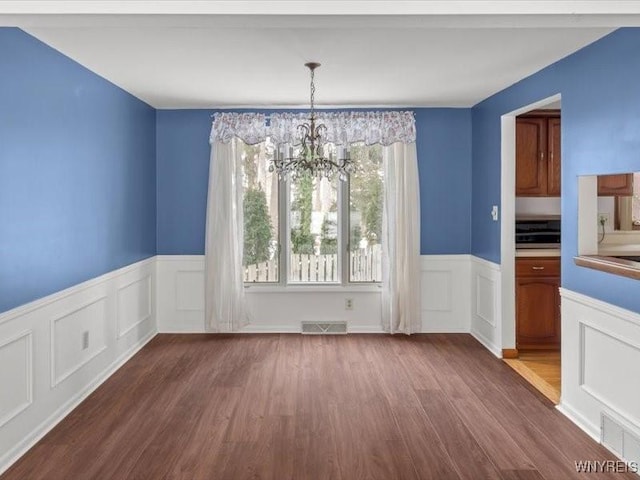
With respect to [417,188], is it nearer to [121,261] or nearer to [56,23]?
[121,261]

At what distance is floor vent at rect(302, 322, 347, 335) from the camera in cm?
603

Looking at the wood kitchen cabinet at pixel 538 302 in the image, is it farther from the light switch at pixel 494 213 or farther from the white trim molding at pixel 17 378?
the white trim molding at pixel 17 378

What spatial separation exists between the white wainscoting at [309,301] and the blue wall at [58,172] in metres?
0.95

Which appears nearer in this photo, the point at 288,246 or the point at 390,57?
the point at 390,57

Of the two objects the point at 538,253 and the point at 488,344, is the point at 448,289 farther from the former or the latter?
the point at 538,253

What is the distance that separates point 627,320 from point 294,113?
3931mm

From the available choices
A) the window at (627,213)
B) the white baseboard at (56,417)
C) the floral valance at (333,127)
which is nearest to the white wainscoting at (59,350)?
the white baseboard at (56,417)

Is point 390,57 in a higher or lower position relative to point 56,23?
higher

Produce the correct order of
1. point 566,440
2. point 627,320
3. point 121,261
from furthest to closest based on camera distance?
point 121,261 → point 566,440 → point 627,320

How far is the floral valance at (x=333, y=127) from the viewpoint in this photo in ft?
19.0

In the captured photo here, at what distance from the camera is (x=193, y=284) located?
604cm

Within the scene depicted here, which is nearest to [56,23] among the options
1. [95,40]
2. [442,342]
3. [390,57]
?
[95,40]

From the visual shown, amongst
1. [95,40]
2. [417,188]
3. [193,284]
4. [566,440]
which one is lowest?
[566,440]
